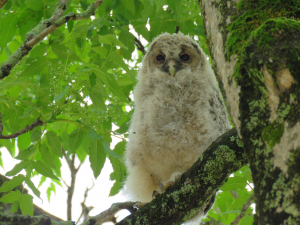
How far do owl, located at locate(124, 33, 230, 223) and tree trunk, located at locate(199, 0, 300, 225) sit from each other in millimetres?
1180

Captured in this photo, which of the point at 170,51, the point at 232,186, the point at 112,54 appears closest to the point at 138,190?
the point at 232,186

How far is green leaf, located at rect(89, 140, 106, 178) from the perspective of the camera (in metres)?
2.46

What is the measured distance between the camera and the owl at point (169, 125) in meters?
2.36

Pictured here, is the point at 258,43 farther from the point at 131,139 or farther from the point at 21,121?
the point at 21,121

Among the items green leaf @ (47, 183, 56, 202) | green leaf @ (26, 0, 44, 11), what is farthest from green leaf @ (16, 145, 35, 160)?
green leaf @ (47, 183, 56, 202)

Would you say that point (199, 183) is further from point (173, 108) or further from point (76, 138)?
point (76, 138)

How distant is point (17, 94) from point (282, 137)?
2561 millimetres

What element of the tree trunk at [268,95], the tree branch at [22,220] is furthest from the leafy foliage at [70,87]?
the tree trunk at [268,95]

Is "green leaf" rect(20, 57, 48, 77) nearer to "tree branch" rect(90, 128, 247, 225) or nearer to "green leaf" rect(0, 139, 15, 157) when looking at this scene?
"green leaf" rect(0, 139, 15, 157)

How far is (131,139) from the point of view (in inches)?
98.7

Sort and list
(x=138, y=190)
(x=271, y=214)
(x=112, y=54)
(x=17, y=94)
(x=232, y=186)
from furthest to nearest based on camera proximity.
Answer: (x=17, y=94)
(x=138, y=190)
(x=232, y=186)
(x=112, y=54)
(x=271, y=214)

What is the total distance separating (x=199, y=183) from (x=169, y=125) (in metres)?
0.76

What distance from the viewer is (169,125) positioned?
240 cm

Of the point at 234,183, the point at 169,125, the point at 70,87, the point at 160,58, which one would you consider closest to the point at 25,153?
the point at 70,87
